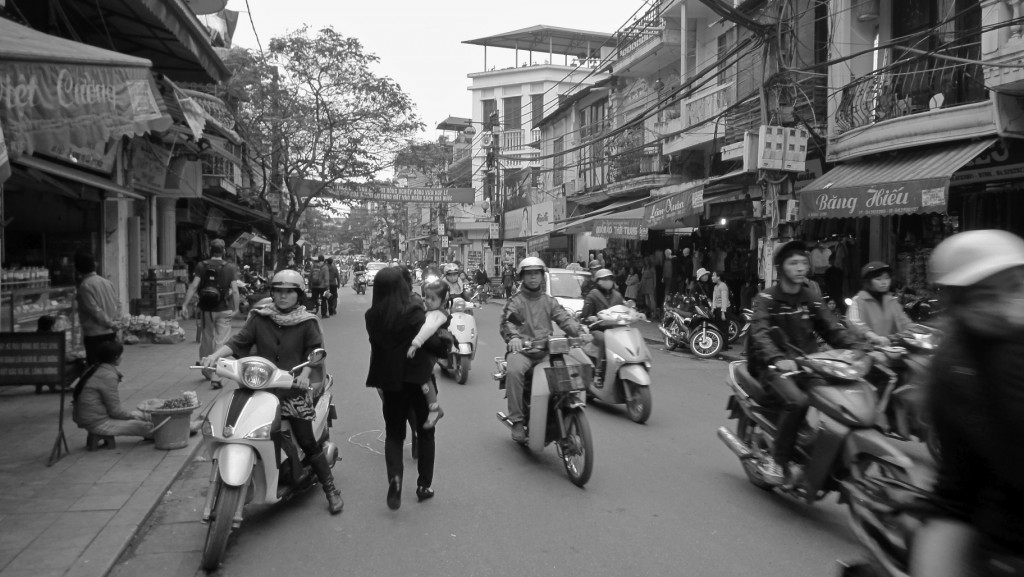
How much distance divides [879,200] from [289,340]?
9766 mm

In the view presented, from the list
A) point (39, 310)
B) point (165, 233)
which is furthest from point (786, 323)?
point (165, 233)

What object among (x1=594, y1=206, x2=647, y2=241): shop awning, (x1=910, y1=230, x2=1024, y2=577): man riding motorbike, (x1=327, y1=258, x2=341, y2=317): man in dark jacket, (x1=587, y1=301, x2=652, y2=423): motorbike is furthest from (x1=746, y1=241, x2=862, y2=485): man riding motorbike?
(x1=327, y1=258, x2=341, y2=317): man in dark jacket

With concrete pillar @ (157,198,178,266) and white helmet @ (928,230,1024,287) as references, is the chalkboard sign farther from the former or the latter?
concrete pillar @ (157,198,178,266)

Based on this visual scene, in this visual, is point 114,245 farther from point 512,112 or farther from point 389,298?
point 512,112

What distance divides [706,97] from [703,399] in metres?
11.8

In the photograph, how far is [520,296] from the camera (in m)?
7.08

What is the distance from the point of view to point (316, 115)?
80.0 ft

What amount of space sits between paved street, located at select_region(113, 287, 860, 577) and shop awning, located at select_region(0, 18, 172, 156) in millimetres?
2709

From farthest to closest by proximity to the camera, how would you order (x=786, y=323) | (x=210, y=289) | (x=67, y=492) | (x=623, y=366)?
(x=210, y=289)
(x=623, y=366)
(x=67, y=492)
(x=786, y=323)

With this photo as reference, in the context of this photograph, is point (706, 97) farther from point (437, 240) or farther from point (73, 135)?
point (437, 240)

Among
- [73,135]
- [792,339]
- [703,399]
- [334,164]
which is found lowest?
→ [703,399]

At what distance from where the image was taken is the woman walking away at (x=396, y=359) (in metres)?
5.23

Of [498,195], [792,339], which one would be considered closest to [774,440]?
[792,339]

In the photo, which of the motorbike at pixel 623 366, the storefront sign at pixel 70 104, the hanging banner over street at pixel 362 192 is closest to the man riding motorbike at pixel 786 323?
the motorbike at pixel 623 366
